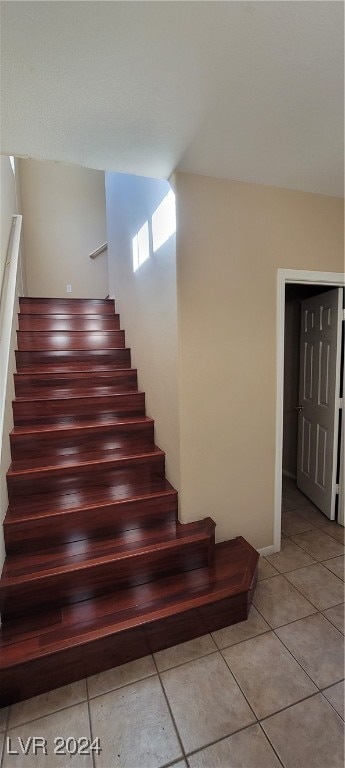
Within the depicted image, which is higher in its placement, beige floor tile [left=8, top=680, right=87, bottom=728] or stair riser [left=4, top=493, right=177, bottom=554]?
stair riser [left=4, top=493, right=177, bottom=554]

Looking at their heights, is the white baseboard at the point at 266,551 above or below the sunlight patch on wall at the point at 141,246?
below

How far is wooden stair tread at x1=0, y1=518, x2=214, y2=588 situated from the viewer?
1.65 metres

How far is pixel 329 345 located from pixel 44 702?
2784mm

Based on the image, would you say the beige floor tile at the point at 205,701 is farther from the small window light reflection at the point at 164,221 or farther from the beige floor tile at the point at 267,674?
the small window light reflection at the point at 164,221

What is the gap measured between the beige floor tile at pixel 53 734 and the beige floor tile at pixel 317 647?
0.98 meters

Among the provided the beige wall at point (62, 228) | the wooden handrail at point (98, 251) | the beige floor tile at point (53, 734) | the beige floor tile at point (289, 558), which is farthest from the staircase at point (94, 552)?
the wooden handrail at point (98, 251)

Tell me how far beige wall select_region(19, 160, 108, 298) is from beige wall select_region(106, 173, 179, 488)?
1761 mm

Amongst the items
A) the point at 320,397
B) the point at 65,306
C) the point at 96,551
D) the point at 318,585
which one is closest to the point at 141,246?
the point at 65,306

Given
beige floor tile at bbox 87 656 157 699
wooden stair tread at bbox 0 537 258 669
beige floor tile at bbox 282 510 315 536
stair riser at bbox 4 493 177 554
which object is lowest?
beige floor tile at bbox 87 656 157 699

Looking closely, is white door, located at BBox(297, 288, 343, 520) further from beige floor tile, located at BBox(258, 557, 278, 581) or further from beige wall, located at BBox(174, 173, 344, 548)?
beige floor tile, located at BBox(258, 557, 278, 581)

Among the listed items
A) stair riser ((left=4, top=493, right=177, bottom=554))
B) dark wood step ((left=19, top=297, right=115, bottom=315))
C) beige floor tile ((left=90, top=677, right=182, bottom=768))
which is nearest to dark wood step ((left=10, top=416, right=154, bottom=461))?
stair riser ((left=4, top=493, right=177, bottom=554))

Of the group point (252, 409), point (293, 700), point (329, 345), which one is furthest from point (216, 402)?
point (293, 700)

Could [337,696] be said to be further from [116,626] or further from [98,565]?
[98,565]

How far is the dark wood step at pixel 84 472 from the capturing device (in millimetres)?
1995
